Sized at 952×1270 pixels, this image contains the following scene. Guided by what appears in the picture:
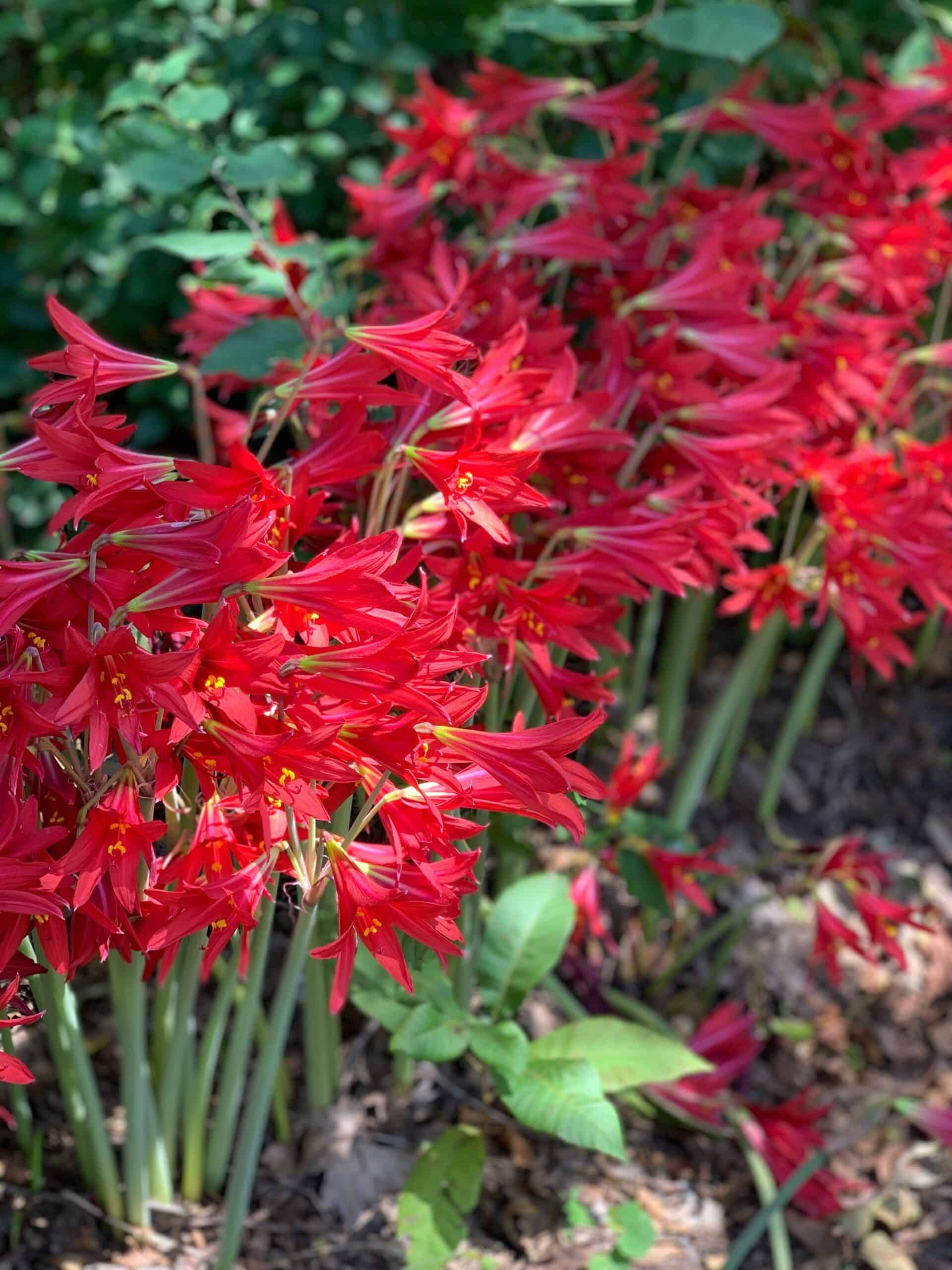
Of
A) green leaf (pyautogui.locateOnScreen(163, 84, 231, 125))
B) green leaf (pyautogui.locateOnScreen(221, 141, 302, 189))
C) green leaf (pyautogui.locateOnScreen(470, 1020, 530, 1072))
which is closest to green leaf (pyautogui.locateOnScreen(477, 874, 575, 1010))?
green leaf (pyautogui.locateOnScreen(470, 1020, 530, 1072))

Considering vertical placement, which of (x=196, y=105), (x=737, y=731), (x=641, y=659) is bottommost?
(x=737, y=731)

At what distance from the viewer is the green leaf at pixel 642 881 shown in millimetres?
1796

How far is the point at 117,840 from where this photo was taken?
1042 millimetres

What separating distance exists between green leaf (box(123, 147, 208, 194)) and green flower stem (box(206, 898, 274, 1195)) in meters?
1.09

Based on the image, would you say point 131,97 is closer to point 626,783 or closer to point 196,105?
point 196,105

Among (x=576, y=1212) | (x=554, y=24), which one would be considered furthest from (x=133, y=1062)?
(x=554, y=24)

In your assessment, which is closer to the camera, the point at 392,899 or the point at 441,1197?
the point at 392,899

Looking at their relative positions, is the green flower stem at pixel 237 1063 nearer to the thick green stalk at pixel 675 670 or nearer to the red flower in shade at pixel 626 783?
the red flower in shade at pixel 626 783

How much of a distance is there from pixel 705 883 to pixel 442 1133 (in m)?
0.82

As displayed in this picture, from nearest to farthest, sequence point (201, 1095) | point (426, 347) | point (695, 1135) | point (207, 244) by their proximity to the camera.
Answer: point (426, 347)
point (201, 1095)
point (207, 244)
point (695, 1135)

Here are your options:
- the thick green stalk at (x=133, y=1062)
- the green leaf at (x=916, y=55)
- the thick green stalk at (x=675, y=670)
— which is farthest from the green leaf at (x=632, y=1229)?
the green leaf at (x=916, y=55)

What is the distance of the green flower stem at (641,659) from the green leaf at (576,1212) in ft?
2.96

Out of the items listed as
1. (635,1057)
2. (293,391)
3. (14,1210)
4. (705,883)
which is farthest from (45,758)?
(705,883)

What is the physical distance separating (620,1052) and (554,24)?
1633 millimetres
